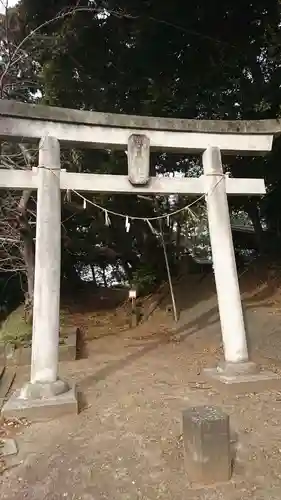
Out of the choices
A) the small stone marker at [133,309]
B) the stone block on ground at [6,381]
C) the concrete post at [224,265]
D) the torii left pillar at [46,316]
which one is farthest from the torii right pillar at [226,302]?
the small stone marker at [133,309]

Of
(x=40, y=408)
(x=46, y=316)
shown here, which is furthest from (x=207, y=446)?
(x=46, y=316)

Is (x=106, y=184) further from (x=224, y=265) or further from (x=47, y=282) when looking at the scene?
(x=224, y=265)

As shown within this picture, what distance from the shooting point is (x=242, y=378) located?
19.0 feet

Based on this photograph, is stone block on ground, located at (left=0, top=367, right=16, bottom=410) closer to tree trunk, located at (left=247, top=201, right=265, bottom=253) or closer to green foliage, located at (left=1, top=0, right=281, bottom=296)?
green foliage, located at (left=1, top=0, right=281, bottom=296)

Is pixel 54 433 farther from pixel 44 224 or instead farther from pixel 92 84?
pixel 92 84

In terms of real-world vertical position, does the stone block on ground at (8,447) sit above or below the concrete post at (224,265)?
below

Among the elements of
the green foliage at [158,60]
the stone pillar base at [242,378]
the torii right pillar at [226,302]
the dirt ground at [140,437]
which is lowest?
the dirt ground at [140,437]

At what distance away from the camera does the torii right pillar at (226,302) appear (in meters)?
5.79

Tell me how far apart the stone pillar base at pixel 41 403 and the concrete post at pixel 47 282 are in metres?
0.01

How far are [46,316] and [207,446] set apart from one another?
9.34ft

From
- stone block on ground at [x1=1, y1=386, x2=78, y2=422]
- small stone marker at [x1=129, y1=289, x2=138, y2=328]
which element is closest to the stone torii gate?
stone block on ground at [x1=1, y1=386, x2=78, y2=422]

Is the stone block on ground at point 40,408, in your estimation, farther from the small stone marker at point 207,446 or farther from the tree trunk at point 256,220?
the tree trunk at point 256,220

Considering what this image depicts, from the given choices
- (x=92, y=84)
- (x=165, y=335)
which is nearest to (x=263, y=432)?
(x=165, y=335)

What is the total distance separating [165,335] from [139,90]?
6.46 m
